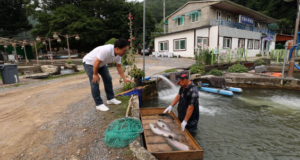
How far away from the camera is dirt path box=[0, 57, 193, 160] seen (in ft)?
7.68

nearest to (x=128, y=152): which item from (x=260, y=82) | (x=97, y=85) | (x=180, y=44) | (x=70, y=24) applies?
(x=97, y=85)

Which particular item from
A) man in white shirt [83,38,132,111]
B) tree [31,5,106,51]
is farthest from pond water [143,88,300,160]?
tree [31,5,106,51]

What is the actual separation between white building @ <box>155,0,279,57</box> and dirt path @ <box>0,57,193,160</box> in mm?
16647

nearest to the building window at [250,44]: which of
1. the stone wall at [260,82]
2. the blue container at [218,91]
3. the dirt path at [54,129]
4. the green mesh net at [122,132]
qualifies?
the stone wall at [260,82]

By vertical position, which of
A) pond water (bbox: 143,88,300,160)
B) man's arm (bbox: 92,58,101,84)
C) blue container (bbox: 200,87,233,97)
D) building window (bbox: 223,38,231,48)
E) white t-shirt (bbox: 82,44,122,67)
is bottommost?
pond water (bbox: 143,88,300,160)

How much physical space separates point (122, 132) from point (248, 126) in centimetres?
367

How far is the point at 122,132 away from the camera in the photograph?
269cm

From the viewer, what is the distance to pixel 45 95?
17.7ft

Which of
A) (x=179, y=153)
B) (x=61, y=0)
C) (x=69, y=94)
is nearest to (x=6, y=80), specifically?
(x=69, y=94)

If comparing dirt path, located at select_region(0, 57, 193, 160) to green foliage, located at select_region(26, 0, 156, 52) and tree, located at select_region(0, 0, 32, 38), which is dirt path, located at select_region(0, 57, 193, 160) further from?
tree, located at select_region(0, 0, 32, 38)

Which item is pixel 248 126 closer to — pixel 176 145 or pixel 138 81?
pixel 176 145

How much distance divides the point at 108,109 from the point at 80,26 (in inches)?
896

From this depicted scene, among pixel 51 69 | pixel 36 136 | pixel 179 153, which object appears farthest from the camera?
pixel 51 69

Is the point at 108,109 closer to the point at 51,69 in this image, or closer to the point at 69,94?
the point at 69,94
